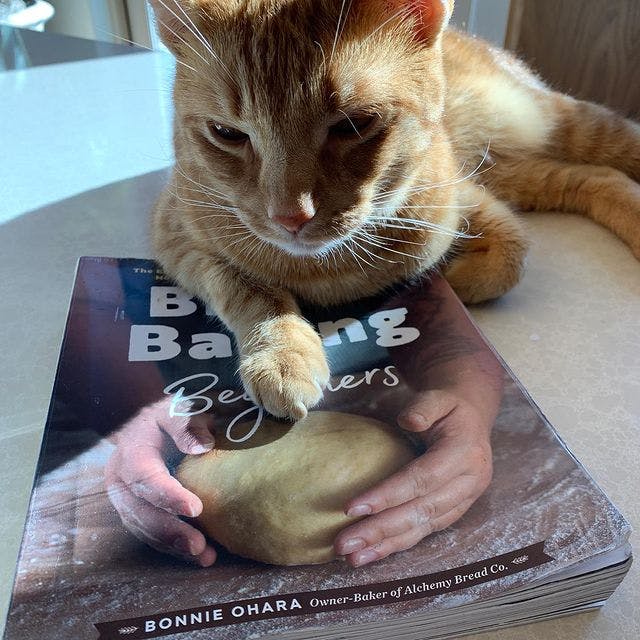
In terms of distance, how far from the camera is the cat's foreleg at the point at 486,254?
95 centimetres

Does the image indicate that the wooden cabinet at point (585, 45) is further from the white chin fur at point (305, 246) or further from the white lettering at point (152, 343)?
the white lettering at point (152, 343)

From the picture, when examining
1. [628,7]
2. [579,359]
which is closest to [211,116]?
[579,359]

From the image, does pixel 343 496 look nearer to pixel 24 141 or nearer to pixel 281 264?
pixel 281 264

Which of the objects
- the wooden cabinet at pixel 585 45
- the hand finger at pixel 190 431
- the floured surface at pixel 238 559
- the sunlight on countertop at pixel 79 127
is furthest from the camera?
the wooden cabinet at pixel 585 45

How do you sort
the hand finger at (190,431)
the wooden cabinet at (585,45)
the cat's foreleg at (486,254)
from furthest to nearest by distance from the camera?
the wooden cabinet at (585,45)
the cat's foreleg at (486,254)
the hand finger at (190,431)

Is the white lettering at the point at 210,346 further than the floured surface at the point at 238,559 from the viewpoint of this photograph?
Yes

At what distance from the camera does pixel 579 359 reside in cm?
85

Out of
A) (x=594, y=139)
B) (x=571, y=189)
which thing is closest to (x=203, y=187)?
(x=571, y=189)

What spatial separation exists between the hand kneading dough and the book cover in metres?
0.02

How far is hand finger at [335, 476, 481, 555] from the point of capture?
0.59 metres

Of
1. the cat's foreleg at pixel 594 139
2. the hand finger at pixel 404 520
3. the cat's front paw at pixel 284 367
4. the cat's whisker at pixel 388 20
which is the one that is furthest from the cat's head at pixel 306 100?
the cat's foreleg at pixel 594 139

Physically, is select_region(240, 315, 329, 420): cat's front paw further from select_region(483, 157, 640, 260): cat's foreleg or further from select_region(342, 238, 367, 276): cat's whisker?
select_region(483, 157, 640, 260): cat's foreleg

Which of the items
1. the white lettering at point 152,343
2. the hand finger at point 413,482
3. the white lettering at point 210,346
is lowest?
the white lettering at point 210,346

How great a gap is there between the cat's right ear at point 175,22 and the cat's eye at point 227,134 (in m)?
0.10
